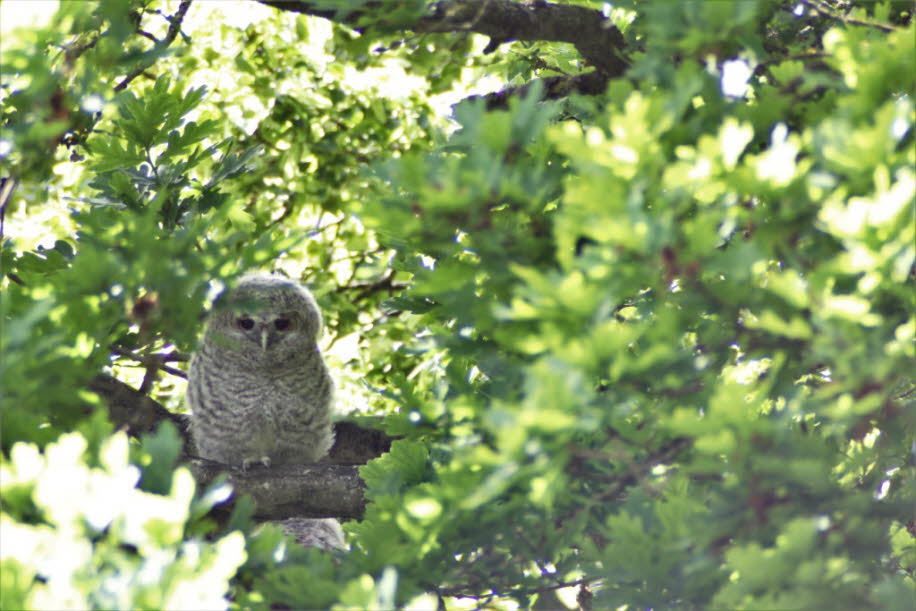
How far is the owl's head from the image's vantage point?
4.73m

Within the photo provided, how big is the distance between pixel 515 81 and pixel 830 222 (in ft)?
8.16

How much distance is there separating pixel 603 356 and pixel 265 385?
342 centimetres

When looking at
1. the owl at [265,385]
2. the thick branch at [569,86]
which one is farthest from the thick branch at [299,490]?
the thick branch at [569,86]

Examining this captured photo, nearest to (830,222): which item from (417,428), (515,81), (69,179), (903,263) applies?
(903,263)

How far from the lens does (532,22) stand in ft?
9.28

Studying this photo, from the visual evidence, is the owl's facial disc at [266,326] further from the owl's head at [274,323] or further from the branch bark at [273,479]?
the branch bark at [273,479]

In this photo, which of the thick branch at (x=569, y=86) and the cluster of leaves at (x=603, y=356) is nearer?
the cluster of leaves at (x=603, y=356)

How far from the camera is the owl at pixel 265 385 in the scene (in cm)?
453

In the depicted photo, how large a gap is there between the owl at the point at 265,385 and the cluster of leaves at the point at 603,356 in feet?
6.50

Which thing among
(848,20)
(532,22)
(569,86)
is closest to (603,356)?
(848,20)

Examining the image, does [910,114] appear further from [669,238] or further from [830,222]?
[669,238]

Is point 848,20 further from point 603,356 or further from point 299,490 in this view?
point 299,490

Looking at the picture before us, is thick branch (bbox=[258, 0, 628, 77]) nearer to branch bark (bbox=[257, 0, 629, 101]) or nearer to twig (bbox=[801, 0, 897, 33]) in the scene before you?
branch bark (bbox=[257, 0, 629, 101])

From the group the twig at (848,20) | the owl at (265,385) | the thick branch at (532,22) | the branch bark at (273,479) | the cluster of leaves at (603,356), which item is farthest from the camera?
the owl at (265,385)
